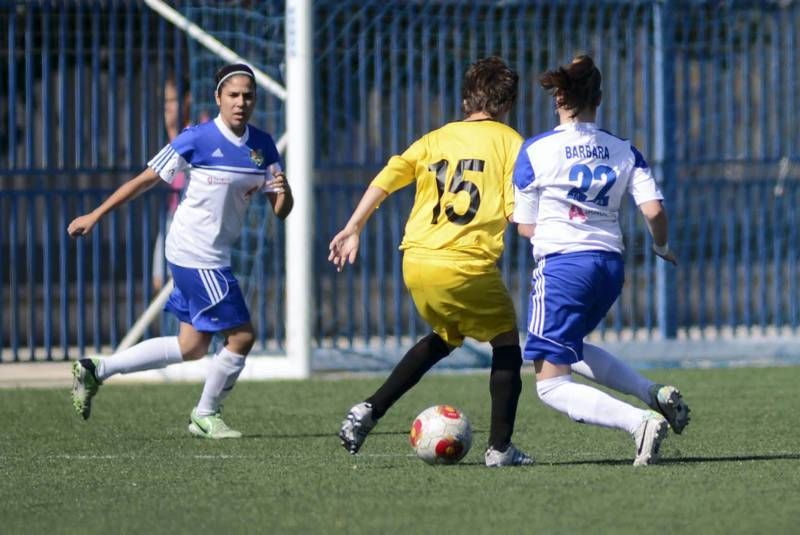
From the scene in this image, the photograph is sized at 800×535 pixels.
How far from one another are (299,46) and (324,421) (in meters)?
3.60

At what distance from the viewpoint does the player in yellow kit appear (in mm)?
7133

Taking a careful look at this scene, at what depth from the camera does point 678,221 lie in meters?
14.0

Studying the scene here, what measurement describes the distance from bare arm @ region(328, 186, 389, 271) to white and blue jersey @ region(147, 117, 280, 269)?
1.78 metres

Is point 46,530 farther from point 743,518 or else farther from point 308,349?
→ point 308,349

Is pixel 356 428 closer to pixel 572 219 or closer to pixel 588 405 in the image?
pixel 588 405

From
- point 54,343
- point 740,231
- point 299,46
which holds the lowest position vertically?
point 54,343

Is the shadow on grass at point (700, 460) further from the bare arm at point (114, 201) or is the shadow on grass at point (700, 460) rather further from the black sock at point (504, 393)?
the bare arm at point (114, 201)

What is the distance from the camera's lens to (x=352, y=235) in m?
7.07

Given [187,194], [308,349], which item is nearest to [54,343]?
[308,349]

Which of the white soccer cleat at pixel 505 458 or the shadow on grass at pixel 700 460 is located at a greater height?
the white soccer cleat at pixel 505 458

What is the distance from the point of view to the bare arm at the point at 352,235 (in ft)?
23.1

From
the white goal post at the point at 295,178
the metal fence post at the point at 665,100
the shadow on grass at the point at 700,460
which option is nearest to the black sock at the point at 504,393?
the shadow on grass at the point at 700,460

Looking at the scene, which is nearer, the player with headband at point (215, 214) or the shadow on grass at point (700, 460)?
the shadow on grass at point (700, 460)

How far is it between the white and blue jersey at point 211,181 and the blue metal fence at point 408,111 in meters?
3.94
